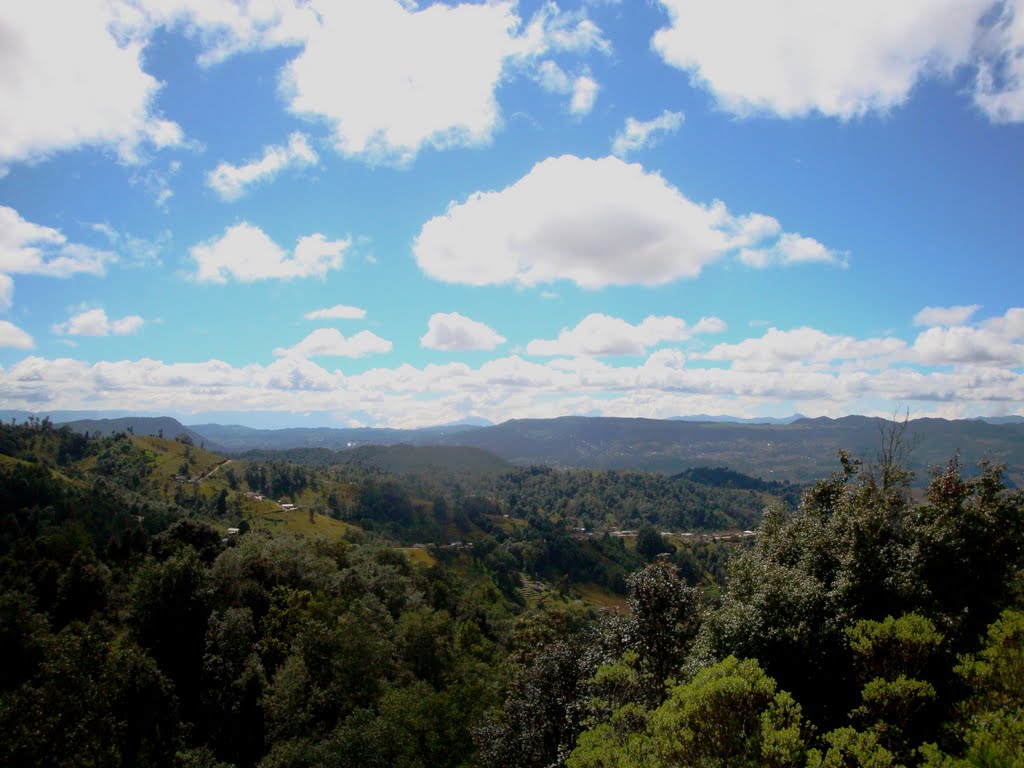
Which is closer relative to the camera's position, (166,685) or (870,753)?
(870,753)

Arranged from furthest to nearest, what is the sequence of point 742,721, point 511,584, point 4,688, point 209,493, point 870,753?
1. point 209,493
2. point 511,584
3. point 4,688
4. point 742,721
5. point 870,753

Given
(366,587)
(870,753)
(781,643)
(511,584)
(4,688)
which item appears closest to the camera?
(870,753)

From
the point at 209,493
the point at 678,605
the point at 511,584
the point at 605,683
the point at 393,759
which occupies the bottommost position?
the point at 511,584

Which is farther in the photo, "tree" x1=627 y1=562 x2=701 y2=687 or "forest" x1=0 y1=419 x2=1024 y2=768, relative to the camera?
"tree" x1=627 y1=562 x2=701 y2=687

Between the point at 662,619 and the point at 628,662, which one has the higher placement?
the point at 662,619

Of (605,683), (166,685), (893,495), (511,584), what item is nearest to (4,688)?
(166,685)

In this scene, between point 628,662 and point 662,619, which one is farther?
point 662,619

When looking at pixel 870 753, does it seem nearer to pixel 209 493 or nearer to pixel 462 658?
pixel 462 658

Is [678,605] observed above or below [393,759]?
above

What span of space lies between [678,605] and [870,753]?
12399 millimetres

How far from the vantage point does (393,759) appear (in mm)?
29109

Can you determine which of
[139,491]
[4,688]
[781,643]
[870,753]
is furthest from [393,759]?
[139,491]

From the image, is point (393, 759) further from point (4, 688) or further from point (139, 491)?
point (139, 491)

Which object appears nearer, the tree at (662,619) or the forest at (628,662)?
the forest at (628,662)
